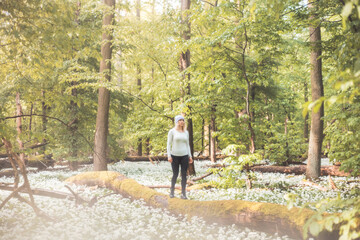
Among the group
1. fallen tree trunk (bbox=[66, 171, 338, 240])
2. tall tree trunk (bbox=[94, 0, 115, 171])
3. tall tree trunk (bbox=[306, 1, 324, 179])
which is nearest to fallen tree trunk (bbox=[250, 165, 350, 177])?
tall tree trunk (bbox=[306, 1, 324, 179])

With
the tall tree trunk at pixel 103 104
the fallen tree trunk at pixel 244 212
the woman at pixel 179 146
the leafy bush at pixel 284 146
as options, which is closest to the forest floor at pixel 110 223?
the fallen tree trunk at pixel 244 212

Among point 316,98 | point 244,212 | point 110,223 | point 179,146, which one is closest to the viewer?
point 244,212

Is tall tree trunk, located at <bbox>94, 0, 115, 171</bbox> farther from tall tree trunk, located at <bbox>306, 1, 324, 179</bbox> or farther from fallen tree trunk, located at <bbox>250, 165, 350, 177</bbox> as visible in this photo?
tall tree trunk, located at <bbox>306, 1, 324, 179</bbox>

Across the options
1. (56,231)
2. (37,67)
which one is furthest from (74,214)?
(37,67)

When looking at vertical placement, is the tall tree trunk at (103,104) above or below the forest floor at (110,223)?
above

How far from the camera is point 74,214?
591cm

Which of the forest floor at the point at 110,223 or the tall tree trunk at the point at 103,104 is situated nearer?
the forest floor at the point at 110,223

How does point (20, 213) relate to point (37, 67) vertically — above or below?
below

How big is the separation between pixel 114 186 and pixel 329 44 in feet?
26.3

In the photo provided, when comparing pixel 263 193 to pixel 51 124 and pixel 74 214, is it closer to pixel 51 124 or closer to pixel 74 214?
pixel 74 214

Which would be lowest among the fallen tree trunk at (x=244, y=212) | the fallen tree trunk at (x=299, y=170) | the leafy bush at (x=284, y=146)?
the fallen tree trunk at (x=299, y=170)

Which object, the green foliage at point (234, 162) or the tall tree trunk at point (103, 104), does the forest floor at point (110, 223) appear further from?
the tall tree trunk at point (103, 104)

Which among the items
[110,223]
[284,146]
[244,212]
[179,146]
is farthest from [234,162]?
[284,146]

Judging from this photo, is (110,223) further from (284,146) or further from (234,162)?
(284,146)
